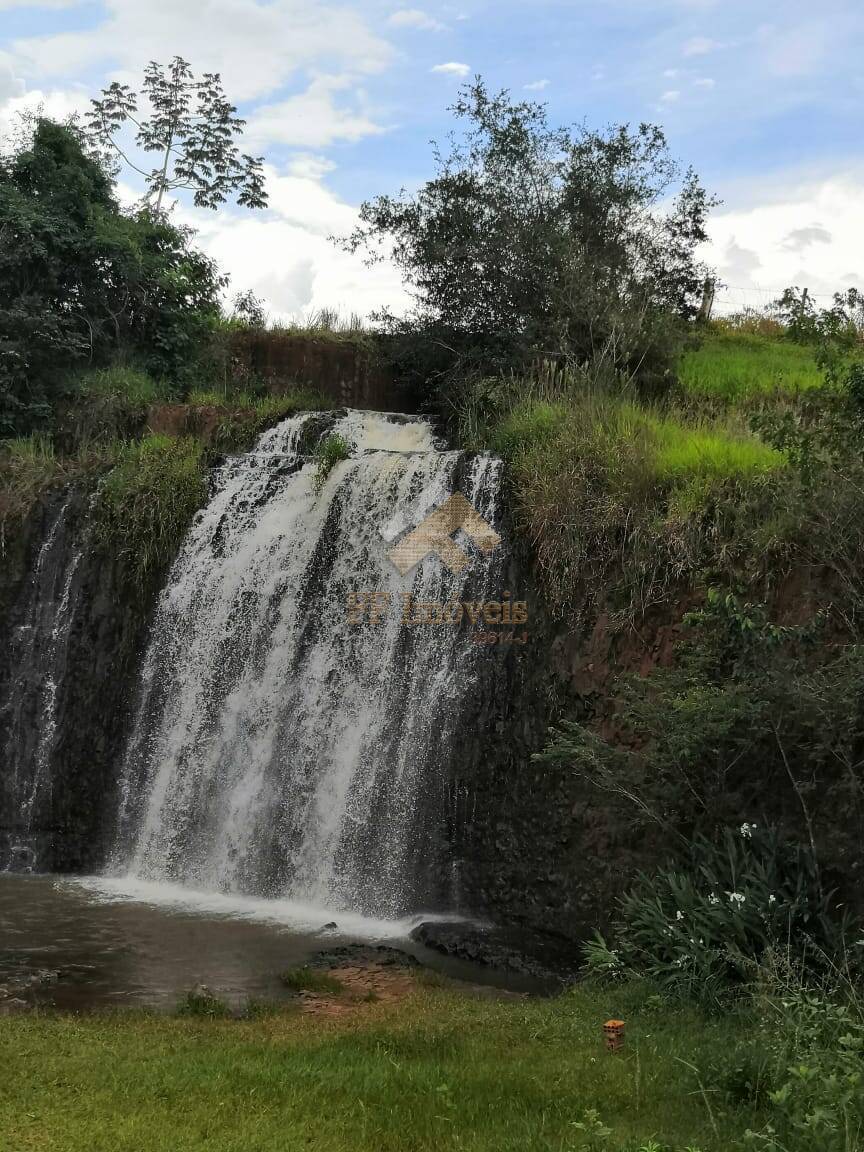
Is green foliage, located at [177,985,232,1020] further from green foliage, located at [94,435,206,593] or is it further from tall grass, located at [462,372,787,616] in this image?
green foliage, located at [94,435,206,593]

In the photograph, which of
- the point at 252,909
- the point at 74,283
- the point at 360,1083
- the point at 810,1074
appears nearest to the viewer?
the point at 810,1074

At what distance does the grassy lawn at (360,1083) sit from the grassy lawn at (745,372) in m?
9.40

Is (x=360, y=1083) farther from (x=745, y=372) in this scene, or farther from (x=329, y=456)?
(x=745, y=372)

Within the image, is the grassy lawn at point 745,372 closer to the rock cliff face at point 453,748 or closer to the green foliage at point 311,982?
the rock cliff face at point 453,748

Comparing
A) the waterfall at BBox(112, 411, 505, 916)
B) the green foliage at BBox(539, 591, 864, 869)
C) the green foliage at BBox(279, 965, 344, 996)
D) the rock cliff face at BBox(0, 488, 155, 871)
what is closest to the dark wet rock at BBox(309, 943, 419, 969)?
the green foliage at BBox(279, 965, 344, 996)

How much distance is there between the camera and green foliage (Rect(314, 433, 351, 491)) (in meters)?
12.2

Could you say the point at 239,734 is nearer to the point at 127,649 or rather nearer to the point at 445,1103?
the point at 127,649

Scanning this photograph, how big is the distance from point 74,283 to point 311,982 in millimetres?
12444

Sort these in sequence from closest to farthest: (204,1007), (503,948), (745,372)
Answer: (204,1007)
(503,948)
(745,372)

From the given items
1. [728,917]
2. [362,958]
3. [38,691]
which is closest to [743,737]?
[728,917]

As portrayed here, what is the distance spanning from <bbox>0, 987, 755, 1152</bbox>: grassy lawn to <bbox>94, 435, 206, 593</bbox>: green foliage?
6.57 meters

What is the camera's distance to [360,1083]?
4895 millimetres

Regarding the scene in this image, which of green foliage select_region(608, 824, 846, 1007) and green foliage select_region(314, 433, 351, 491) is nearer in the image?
green foliage select_region(608, 824, 846, 1007)

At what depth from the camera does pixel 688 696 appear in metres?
7.54
